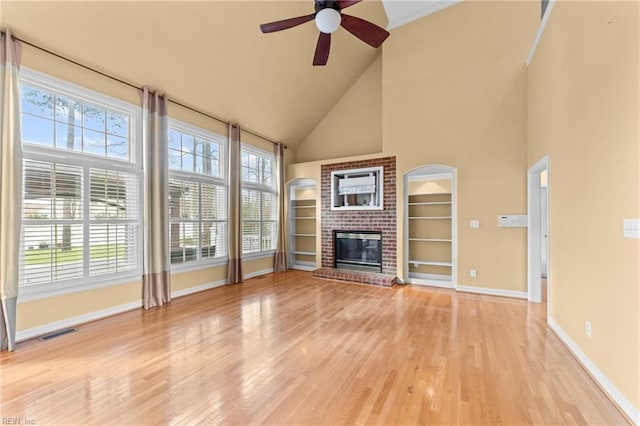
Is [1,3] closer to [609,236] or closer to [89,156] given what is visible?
[89,156]

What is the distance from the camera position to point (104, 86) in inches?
142

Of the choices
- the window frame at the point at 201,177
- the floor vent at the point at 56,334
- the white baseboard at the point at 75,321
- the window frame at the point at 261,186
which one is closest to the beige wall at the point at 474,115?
the window frame at the point at 261,186

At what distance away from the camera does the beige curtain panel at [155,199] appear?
397 centimetres

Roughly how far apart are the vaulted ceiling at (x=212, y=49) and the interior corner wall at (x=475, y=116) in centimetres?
107

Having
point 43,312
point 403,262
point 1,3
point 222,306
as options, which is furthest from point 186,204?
point 403,262

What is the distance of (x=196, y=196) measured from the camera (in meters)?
4.88

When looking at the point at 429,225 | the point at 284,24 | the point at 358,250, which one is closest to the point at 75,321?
the point at 284,24

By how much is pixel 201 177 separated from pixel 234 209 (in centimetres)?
89

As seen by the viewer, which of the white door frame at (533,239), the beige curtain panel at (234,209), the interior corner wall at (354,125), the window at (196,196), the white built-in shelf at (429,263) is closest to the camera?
the white door frame at (533,239)

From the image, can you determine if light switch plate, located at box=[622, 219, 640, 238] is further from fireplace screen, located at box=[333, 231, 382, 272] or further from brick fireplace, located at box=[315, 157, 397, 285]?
fireplace screen, located at box=[333, 231, 382, 272]

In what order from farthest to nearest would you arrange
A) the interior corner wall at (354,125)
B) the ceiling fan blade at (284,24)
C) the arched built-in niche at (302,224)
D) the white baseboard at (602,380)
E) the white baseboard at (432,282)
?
the arched built-in niche at (302,224) → the interior corner wall at (354,125) → the white baseboard at (432,282) → the ceiling fan blade at (284,24) → the white baseboard at (602,380)

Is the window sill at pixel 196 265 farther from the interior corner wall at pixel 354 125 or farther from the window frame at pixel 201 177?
the interior corner wall at pixel 354 125

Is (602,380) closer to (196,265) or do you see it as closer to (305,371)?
(305,371)

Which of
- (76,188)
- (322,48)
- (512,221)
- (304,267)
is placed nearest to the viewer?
(322,48)
